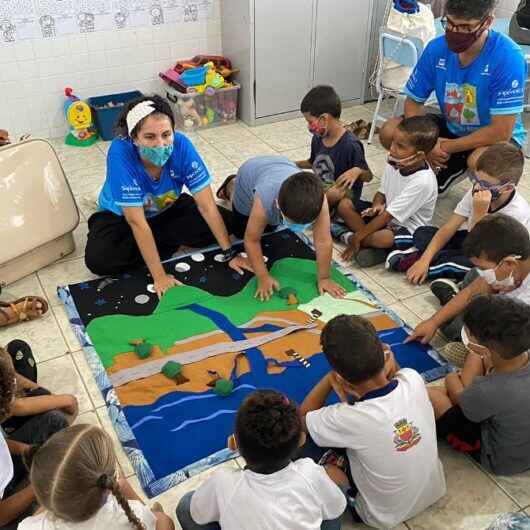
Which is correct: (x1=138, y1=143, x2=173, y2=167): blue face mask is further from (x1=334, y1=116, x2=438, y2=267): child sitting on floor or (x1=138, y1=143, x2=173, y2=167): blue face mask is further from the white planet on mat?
(x1=334, y1=116, x2=438, y2=267): child sitting on floor

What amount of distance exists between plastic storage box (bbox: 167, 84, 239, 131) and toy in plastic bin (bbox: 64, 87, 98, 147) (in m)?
0.56

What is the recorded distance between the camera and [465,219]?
8.01 ft

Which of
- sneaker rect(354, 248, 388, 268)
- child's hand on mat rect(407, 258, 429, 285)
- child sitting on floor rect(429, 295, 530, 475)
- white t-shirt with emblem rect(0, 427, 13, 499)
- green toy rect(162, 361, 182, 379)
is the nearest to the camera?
white t-shirt with emblem rect(0, 427, 13, 499)

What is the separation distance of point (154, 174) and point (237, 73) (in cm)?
180

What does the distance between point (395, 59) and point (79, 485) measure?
118 inches

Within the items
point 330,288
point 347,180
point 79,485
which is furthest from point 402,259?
point 79,485

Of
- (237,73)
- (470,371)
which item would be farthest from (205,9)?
(470,371)

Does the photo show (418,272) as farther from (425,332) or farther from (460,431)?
(460,431)

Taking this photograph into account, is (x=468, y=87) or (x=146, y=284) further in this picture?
(x=468, y=87)

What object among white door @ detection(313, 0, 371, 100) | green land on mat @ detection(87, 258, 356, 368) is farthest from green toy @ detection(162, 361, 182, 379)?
white door @ detection(313, 0, 371, 100)

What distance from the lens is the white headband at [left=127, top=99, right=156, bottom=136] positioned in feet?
7.28

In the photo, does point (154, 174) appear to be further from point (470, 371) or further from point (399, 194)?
point (470, 371)

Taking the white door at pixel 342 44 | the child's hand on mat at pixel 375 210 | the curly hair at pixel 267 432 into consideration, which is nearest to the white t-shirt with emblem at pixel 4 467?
the curly hair at pixel 267 432

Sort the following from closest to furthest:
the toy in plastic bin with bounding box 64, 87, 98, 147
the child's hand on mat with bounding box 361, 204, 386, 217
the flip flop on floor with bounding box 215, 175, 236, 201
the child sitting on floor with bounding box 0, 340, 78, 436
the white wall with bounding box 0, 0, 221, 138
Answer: the child sitting on floor with bounding box 0, 340, 78, 436
the child's hand on mat with bounding box 361, 204, 386, 217
the flip flop on floor with bounding box 215, 175, 236, 201
the white wall with bounding box 0, 0, 221, 138
the toy in plastic bin with bounding box 64, 87, 98, 147
